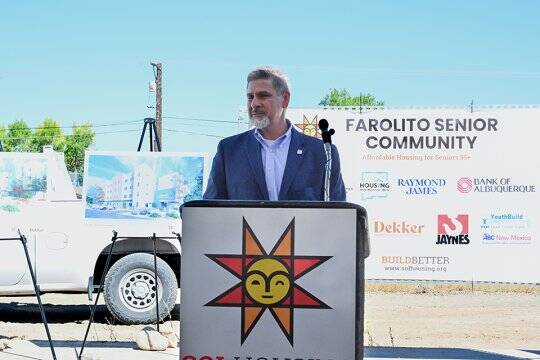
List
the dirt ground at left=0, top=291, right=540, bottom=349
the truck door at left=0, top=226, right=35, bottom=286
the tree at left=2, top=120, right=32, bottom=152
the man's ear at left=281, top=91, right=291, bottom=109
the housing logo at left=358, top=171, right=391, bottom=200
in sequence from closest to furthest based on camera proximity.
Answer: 1. the man's ear at left=281, top=91, right=291, bottom=109
2. the dirt ground at left=0, top=291, right=540, bottom=349
3. the truck door at left=0, top=226, right=35, bottom=286
4. the housing logo at left=358, top=171, right=391, bottom=200
5. the tree at left=2, top=120, right=32, bottom=152

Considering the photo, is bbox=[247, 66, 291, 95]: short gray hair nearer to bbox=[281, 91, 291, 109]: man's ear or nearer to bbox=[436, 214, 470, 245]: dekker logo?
bbox=[281, 91, 291, 109]: man's ear

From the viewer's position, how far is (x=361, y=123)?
13.1 meters

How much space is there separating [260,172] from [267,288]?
2.71 feet

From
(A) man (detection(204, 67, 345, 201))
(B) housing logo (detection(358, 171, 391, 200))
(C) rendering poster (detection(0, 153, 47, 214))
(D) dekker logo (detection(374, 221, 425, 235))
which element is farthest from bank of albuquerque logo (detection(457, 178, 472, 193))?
(A) man (detection(204, 67, 345, 201))

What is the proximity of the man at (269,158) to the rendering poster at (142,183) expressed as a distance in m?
6.02

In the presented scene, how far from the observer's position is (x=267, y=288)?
365cm

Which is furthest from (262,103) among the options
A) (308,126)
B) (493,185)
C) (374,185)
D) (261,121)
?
(493,185)

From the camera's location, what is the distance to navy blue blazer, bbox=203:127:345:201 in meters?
4.32

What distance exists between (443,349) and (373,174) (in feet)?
15.3

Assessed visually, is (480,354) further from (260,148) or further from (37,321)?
(37,321)

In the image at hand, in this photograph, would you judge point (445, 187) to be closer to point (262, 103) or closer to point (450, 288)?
point (450, 288)

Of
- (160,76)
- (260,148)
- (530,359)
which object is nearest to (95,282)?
(530,359)

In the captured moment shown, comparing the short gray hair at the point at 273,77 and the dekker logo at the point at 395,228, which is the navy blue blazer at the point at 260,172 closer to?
the short gray hair at the point at 273,77

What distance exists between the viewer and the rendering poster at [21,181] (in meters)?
10.6
